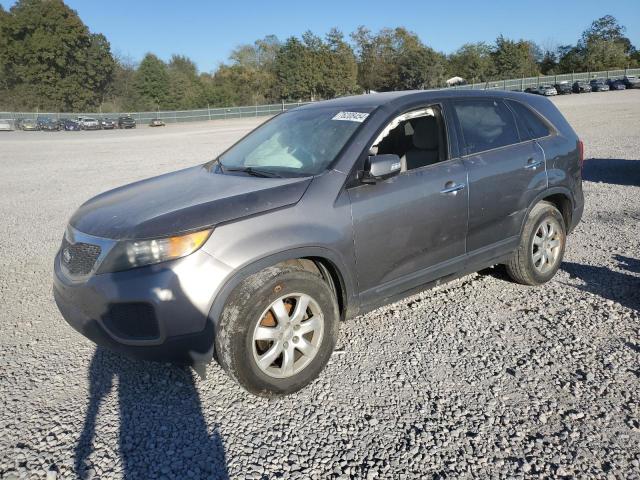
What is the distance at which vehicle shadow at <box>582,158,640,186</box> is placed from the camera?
360 inches

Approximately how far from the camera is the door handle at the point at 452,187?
3.68m

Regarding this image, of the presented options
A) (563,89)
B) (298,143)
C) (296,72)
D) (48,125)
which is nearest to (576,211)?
(298,143)

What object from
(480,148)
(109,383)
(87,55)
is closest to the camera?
(109,383)

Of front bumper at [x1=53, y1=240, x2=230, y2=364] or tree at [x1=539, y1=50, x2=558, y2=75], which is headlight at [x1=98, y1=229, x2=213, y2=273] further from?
tree at [x1=539, y1=50, x2=558, y2=75]

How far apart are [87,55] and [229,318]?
87.5m

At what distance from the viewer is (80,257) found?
3.07m

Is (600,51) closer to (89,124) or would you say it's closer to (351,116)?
(89,124)

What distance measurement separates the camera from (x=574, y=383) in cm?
308

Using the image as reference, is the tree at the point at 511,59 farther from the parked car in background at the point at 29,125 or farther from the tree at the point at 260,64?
the parked car in background at the point at 29,125

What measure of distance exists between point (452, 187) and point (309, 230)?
1.29m

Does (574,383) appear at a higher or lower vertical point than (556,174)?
lower

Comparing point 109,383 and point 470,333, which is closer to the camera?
point 109,383

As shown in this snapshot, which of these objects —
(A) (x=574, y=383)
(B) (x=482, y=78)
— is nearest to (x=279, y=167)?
(A) (x=574, y=383)

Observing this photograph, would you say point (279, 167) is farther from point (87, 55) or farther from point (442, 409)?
point (87, 55)
